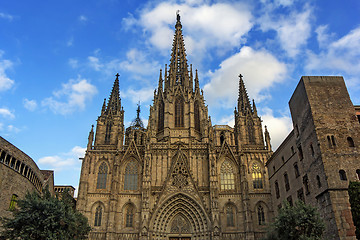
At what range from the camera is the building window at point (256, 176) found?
135 feet

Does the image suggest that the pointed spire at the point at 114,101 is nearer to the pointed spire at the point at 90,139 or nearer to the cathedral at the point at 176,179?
the cathedral at the point at 176,179

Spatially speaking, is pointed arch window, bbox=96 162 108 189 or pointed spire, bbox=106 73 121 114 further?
pointed spire, bbox=106 73 121 114

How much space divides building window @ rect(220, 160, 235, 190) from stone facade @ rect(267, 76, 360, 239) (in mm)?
12867

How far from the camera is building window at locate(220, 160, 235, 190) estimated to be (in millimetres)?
41125

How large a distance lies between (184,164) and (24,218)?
2319 cm

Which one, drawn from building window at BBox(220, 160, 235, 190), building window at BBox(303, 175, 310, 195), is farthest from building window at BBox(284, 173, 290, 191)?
building window at BBox(220, 160, 235, 190)

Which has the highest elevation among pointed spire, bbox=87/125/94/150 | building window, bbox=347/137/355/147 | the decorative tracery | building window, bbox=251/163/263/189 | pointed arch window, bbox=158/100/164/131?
pointed arch window, bbox=158/100/164/131

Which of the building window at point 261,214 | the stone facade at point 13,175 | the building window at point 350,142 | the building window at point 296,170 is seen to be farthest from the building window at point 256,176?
the stone facade at point 13,175

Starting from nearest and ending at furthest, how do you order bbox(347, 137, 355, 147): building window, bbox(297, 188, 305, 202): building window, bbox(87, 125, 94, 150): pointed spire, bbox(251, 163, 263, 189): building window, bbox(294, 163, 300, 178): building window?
bbox(347, 137, 355, 147): building window
bbox(297, 188, 305, 202): building window
bbox(294, 163, 300, 178): building window
bbox(251, 163, 263, 189): building window
bbox(87, 125, 94, 150): pointed spire

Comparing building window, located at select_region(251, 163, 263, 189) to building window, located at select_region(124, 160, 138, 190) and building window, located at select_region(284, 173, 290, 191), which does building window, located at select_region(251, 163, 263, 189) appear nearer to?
building window, located at select_region(284, 173, 290, 191)

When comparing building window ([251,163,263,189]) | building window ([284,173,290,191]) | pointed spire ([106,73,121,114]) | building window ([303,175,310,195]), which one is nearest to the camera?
building window ([303,175,310,195])

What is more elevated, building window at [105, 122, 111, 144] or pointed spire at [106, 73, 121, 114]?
pointed spire at [106, 73, 121, 114]

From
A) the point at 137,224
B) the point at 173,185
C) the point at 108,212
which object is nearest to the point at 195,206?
the point at 173,185

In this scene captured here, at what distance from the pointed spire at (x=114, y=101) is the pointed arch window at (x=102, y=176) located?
938 centimetres
